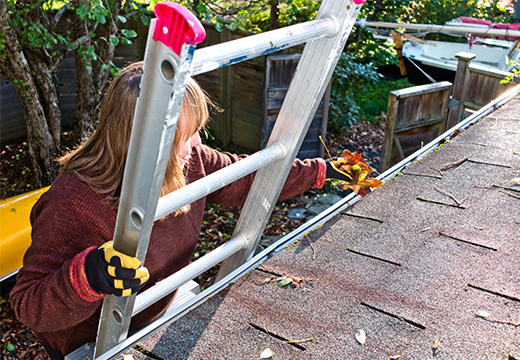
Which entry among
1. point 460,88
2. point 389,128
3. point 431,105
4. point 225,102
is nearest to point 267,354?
point 389,128

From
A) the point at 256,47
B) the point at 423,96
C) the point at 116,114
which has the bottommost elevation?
the point at 423,96

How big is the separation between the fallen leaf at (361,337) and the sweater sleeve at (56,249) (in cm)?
81

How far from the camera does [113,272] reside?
1.19 metres

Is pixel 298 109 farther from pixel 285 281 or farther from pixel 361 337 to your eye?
pixel 361 337

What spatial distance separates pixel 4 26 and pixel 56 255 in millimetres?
3318

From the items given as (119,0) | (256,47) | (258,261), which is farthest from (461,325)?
(119,0)

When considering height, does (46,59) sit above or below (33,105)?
above

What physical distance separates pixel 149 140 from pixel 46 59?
4426mm

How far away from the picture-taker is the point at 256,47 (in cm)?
100

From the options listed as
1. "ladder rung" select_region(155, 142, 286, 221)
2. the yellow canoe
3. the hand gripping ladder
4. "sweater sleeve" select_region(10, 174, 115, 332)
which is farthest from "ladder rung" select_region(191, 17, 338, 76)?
the yellow canoe

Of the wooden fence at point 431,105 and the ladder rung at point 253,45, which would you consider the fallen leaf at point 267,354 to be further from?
the wooden fence at point 431,105

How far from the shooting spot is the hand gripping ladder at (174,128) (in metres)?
0.81

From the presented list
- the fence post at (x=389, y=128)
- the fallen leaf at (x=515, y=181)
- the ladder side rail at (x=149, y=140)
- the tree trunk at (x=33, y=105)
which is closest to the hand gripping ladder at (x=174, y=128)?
the ladder side rail at (x=149, y=140)

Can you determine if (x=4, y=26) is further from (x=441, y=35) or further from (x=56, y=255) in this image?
(x=441, y=35)
